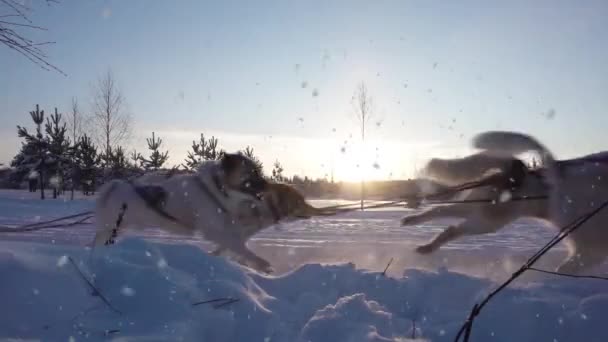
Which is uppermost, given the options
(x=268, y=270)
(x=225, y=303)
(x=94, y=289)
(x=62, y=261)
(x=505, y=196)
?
(x=505, y=196)

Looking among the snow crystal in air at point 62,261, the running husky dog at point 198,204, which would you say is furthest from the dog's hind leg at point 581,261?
the snow crystal in air at point 62,261

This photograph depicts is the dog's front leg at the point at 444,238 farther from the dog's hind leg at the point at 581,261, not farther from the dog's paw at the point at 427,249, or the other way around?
the dog's hind leg at the point at 581,261

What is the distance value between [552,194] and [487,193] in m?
0.66

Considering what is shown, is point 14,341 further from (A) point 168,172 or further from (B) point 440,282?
(A) point 168,172

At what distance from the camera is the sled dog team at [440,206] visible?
12.8 feet

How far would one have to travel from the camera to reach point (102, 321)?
1.97 metres

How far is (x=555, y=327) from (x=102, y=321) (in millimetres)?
2274

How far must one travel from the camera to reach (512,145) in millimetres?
4301

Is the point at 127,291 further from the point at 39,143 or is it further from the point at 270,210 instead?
the point at 39,143

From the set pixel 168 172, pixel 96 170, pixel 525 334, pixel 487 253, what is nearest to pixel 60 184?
pixel 96 170

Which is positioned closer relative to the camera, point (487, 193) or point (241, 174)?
point (487, 193)

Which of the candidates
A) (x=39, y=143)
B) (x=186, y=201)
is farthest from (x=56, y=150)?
(x=186, y=201)

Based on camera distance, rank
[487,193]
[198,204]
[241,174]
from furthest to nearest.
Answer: [241,174] < [198,204] < [487,193]

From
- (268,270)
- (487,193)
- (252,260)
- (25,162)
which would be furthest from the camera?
(25,162)
